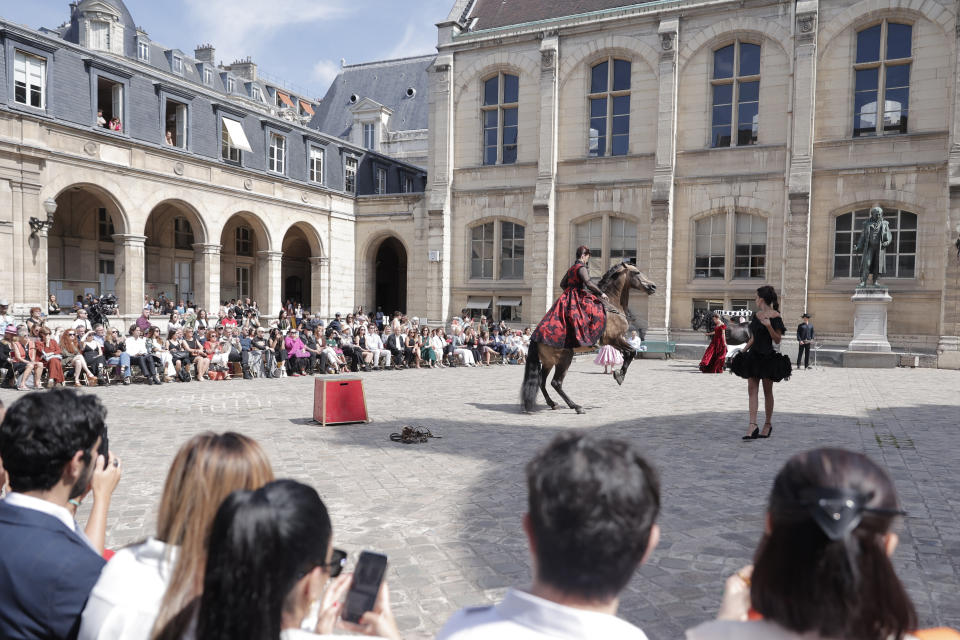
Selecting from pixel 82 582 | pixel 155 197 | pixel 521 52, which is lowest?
pixel 82 582

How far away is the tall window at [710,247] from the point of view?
22516mm

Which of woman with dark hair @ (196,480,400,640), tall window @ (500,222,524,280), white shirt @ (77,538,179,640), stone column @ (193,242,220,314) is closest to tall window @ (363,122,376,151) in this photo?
stone column @ (193,242,220,314)

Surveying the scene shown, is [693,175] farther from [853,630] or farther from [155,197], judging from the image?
[853,630]

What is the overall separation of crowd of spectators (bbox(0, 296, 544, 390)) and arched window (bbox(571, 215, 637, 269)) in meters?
4.02

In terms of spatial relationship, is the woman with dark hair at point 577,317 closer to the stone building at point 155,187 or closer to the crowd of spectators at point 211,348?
the crowd of spectators at point 211,348

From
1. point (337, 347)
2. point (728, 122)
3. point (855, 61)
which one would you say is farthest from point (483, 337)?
point (855, 61)

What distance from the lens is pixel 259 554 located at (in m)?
1.40

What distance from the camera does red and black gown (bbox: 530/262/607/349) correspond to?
9750mm

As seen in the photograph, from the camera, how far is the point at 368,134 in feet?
136

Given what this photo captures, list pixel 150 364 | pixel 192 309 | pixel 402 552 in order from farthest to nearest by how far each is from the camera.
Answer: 1. pixel 192 309
2. pixel 150 364
3. pixel 402 552

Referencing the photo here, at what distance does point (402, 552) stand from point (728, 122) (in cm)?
2155

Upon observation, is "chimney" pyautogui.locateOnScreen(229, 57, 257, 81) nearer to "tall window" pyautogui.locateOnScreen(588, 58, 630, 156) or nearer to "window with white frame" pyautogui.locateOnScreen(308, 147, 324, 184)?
"window with white frame" pyautogui.locateOnScreen(308, 147, 324, 184)

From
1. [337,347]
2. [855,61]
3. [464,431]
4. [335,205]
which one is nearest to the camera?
[464,431]

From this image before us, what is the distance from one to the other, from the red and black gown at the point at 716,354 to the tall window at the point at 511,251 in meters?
9.62
